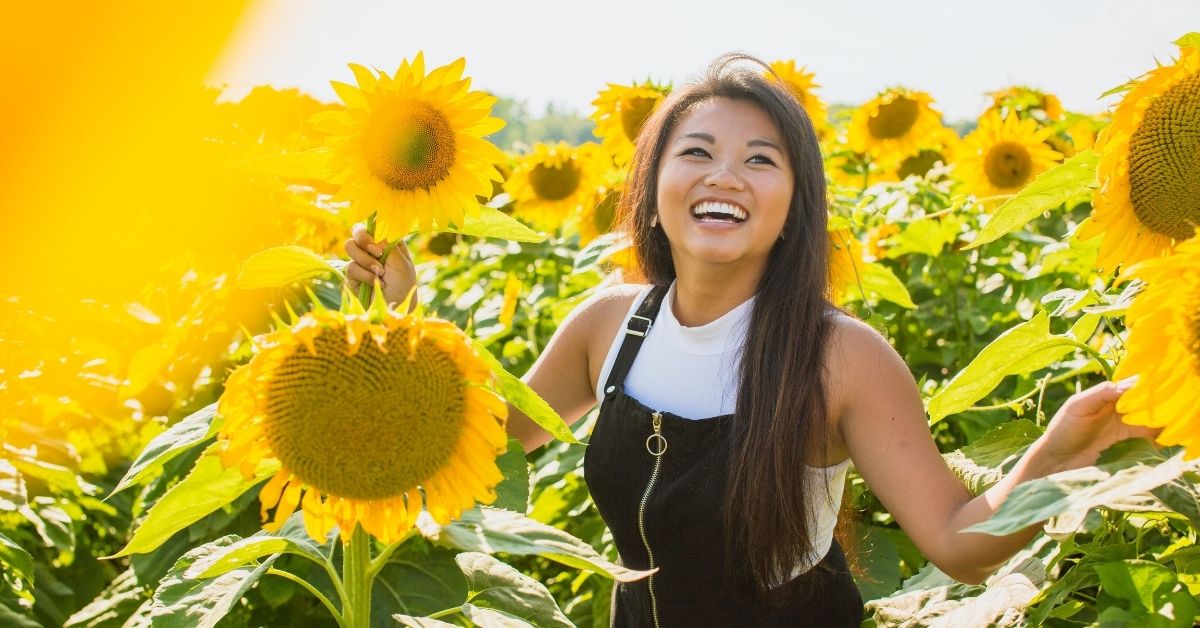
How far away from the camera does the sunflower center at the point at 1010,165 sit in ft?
14.1

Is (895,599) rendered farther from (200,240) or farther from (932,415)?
(200,240)

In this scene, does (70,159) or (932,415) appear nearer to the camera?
(932,415)

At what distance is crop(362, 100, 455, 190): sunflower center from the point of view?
1828mm

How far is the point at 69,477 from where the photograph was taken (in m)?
2.68

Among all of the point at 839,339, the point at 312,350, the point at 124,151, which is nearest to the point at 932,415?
the point at 839,339

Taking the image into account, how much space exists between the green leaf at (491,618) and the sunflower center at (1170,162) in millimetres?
921

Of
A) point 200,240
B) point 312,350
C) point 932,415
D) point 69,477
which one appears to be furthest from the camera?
point 200,240

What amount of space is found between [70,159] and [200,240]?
43 cm

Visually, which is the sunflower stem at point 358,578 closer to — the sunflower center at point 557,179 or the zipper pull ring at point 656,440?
the zipper pull ring at point 656,440

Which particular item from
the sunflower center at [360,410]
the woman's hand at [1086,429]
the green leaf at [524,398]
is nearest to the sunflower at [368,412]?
the sunflower center at [360,410]

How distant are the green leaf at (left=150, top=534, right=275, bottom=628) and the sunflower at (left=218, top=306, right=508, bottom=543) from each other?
0.17 meters

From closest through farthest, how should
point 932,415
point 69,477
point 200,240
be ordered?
point 932,415
point 69,477
point 200,240

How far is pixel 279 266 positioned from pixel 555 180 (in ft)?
10.1

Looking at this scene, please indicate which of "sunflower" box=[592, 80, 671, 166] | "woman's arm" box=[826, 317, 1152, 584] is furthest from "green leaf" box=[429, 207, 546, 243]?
"sunflower" box=[592, 80, 671, 166]
